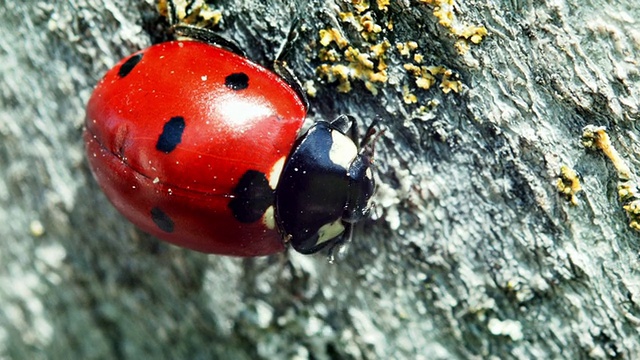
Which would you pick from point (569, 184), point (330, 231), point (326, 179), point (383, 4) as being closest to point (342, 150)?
point (326, 179)

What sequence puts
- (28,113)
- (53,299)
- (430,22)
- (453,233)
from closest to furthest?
(430,22), (453,233), (28,113), (53,299)

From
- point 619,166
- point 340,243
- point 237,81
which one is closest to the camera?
point 619,166

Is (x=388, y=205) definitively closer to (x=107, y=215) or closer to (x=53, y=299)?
(x=107, y=215)

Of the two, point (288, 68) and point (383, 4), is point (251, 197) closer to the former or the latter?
point (288, 68)

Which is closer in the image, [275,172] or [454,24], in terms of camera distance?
[454,24]

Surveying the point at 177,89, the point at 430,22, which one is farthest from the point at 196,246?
the point at 430,22

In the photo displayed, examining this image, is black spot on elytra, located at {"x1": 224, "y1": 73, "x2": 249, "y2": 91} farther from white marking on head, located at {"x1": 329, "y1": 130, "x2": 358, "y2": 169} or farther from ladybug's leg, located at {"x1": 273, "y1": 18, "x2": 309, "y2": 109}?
white marking on head, located at {"x1": 329, "y1": 130, "x2": 358, "y2": 169}

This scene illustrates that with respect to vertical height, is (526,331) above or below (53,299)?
above
